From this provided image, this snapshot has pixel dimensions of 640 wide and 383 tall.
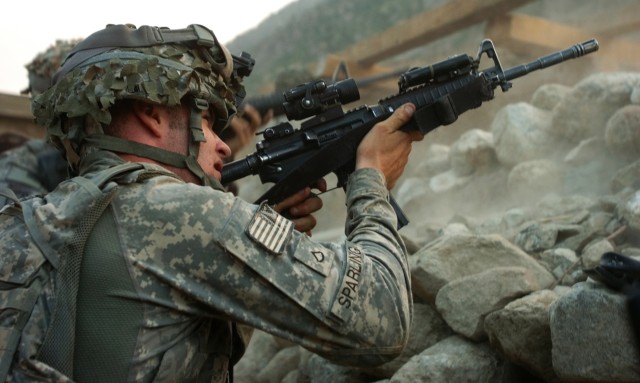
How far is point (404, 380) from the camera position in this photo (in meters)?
2.86

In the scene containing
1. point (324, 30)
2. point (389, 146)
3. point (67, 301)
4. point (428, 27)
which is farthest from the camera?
point (324, 30)

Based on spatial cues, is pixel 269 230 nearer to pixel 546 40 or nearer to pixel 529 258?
pixel 529 258

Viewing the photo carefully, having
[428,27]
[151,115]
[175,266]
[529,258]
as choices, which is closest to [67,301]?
[175,266]

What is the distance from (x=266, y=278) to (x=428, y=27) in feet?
22.7

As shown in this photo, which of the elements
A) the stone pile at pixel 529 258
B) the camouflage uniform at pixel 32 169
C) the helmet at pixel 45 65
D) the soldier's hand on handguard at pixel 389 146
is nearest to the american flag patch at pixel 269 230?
the soldier's hand on handguard at pixel 389 146

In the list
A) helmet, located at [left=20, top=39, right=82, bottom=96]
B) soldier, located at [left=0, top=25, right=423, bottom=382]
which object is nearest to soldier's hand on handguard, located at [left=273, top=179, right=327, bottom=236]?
soldier, located at [left=0, top=25, right=423, bottom=382]

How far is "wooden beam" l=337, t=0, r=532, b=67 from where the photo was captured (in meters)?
7.27

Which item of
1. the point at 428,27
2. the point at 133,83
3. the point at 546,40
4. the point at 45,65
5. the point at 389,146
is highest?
the point at 45,65

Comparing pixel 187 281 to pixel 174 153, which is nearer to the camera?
pixel 187 281

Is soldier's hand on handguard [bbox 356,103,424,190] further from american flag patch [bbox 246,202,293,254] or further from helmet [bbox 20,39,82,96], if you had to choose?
helmet [bbox 20,39,82,96]

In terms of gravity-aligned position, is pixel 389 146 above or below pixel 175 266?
below

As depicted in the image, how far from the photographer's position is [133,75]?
6.64 ft

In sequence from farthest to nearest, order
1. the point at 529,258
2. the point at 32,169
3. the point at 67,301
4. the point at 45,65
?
the point at 45,65, the point at 32,169, the point at 529,258, the point at 67,301

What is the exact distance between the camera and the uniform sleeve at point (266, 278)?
176 centimetres
